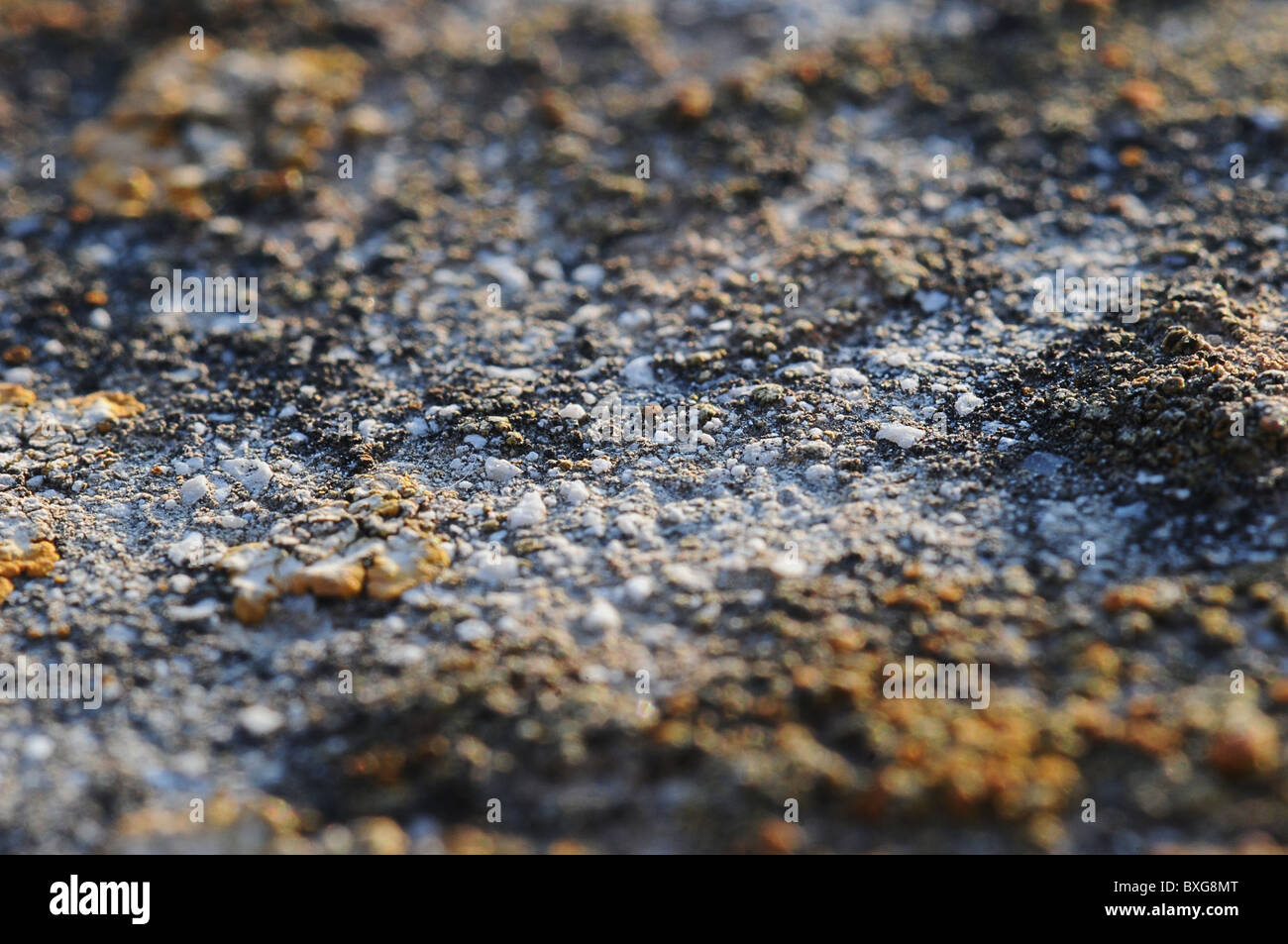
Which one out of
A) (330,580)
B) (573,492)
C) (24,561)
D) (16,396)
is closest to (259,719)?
(330,580)

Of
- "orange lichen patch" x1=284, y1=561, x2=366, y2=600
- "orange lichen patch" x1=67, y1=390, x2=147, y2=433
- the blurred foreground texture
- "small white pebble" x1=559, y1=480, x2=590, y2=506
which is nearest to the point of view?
the blurred foreground texture

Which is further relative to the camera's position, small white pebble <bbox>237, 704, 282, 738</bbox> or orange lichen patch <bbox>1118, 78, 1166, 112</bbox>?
orange lichen patch <bbox>1118, 78, 1166, 112</bbox>

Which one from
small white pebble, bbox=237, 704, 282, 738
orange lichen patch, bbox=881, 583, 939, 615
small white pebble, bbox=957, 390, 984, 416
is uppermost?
small white pebble, bbox=957, 390, 984, 416

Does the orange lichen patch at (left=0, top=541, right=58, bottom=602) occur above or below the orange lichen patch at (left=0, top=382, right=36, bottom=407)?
below

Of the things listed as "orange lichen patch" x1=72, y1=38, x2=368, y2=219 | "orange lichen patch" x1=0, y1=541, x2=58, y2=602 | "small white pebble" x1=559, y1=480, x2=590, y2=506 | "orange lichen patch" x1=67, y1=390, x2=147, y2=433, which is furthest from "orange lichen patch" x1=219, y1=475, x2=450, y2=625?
"orange lichen patch" x1=72, y1=38, x2=368, y2=219

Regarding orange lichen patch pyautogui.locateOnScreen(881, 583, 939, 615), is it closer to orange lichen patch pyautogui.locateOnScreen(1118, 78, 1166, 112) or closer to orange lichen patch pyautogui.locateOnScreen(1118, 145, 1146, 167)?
orange lichen patch pyautogui.locateOnScreen(1118, 145, 1146, 167)
